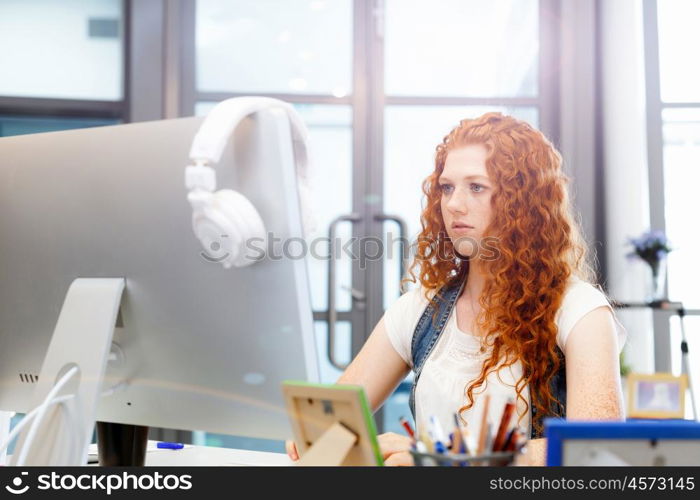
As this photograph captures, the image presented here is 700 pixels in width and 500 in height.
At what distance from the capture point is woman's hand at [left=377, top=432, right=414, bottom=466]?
2.73 ft

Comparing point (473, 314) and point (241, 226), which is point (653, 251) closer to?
point (473, 314)

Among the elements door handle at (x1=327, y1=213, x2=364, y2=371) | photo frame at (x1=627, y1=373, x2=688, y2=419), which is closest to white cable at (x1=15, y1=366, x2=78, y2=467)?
door handle at (x1=327, y1=213, x2=364, y2=371)

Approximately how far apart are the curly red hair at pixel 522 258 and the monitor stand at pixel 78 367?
1.99ft

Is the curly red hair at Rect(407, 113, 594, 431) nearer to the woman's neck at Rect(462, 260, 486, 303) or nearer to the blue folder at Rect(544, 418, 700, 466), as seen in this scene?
the woman's neck at Rect(462, 260, 486, 303)

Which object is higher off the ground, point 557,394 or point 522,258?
point 522,258

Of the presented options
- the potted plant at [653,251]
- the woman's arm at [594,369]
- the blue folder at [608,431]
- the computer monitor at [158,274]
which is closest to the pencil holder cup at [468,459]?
the blue folder at [608,431]

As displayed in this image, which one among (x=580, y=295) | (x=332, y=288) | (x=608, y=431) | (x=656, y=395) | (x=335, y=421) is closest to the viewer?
(x=608, y=431)

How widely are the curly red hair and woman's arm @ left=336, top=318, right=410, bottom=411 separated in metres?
0.14

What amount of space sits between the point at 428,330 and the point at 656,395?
179 centimetres

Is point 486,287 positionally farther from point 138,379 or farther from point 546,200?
point 138,379

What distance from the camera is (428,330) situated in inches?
49.0

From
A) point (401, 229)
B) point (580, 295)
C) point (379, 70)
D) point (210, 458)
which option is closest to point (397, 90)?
point (379, 70)

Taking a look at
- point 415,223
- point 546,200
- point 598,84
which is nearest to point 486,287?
point 546,200

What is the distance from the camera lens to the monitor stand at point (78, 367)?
72cm
